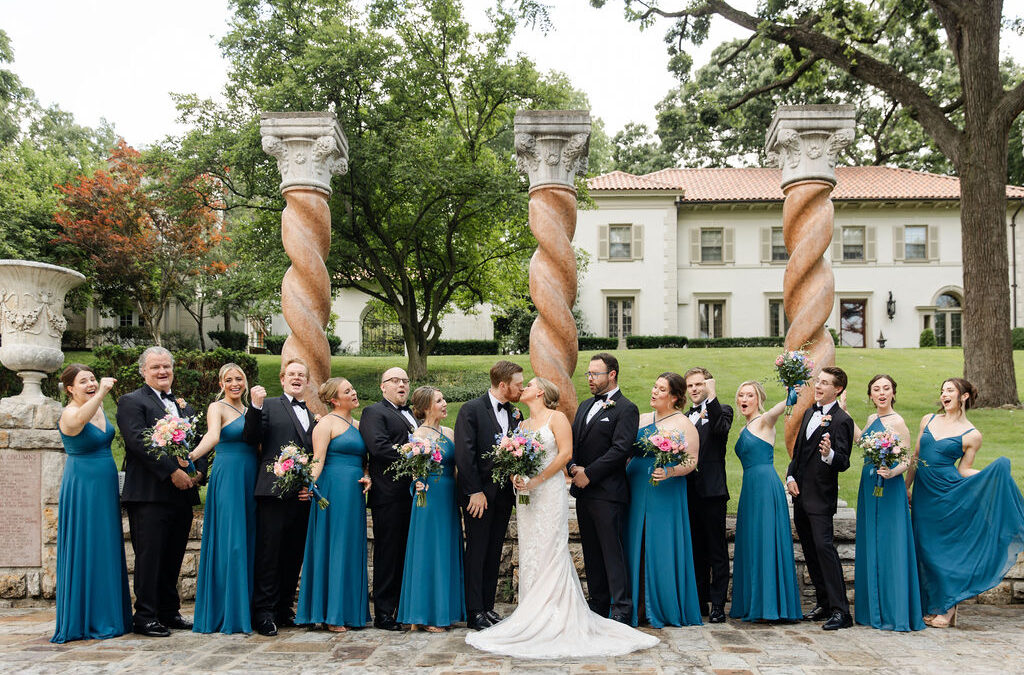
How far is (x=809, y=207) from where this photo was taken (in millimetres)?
7094

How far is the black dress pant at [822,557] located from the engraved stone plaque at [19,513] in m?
5.89

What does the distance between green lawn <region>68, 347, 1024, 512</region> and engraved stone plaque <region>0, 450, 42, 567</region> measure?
679 centimetres

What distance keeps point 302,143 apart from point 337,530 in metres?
3.60

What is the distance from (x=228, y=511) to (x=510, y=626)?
2.04 meters

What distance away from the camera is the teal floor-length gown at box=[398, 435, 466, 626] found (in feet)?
17.4

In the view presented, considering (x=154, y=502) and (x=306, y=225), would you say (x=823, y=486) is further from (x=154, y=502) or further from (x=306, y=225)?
(x=306, y=225)

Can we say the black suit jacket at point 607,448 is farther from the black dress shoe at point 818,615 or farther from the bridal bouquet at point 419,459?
the black dress shoe at point 818,615

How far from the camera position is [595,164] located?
3597 centimetres

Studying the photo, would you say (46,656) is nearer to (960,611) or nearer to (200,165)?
(960,611)

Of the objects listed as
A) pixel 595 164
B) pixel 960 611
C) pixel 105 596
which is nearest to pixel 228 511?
pixel 105 596

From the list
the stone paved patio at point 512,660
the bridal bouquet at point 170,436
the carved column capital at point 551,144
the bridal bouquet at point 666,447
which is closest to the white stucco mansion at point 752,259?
the carved column capital at point 551,144

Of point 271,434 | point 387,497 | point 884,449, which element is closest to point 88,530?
point 271,434

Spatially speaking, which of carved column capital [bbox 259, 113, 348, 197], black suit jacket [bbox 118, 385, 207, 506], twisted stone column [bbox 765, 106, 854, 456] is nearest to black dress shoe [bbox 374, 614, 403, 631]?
black suit jacket [bbox 118, 385, 207, 506]

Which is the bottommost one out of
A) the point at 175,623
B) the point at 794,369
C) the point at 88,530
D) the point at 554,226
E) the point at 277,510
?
the point at 175,623
